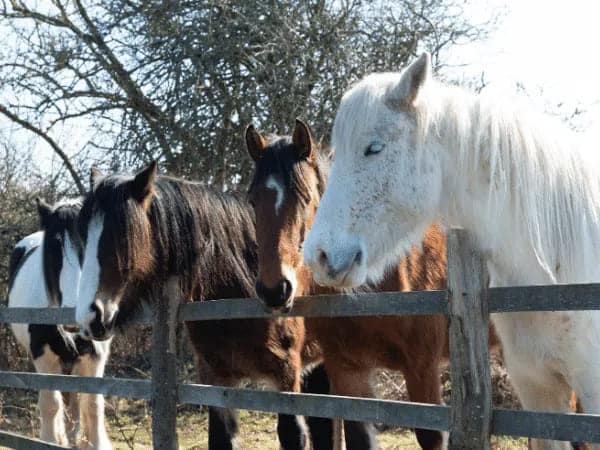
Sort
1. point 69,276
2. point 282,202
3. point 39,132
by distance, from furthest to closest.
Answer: point 39,132
point 69,276
point 282,202

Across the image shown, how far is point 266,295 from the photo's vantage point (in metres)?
3.56

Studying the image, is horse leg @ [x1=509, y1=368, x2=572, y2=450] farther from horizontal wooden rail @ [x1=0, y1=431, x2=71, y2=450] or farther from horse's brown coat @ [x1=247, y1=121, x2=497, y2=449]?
horizontal wooden rail @ [x1=0, y1=431, x2=71, y2=450]

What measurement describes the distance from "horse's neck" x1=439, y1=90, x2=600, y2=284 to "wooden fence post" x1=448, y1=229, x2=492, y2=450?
11.0 inches

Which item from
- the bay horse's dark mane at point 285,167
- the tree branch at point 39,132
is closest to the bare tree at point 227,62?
the tree branch at point 39,132

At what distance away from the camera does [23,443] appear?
208 inches

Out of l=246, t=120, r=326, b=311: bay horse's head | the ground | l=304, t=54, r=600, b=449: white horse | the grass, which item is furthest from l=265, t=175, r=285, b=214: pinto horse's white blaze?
the grass

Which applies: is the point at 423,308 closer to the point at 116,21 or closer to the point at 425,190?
the point at 425,190

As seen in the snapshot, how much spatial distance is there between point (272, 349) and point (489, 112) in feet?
6.10

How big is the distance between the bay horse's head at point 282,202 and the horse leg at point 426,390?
2.77 feet

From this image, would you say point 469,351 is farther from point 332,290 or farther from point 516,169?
point 332,290

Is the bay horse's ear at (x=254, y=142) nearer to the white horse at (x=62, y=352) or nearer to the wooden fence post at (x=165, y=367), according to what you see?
the wooden fence post at (x=165, y=367)

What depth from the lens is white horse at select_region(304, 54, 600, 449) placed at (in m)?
3.10

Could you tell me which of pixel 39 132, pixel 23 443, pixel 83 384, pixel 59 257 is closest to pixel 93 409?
pixel 23 443

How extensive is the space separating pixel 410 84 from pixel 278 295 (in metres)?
1.17
